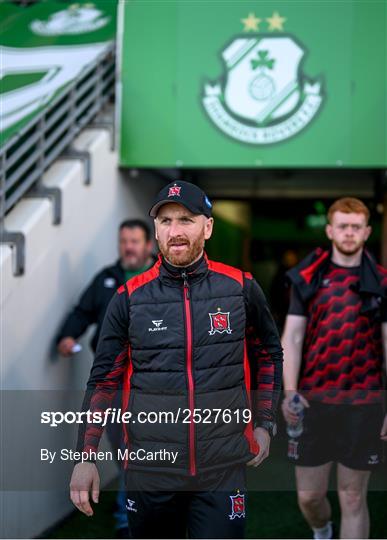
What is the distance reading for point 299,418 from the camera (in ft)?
12.0

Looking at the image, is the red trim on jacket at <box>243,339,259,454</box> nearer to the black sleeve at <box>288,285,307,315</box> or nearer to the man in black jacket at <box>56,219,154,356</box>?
the black sleeve at <box>288,285,307,315</box>

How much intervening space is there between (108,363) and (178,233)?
1.69 ft

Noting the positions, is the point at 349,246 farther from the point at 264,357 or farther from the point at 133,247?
the point at 133,247

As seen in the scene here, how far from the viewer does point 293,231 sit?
10.6 meters

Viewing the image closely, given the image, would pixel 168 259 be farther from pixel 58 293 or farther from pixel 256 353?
pixel 58 293

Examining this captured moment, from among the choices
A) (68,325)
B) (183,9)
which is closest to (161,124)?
(183,9)

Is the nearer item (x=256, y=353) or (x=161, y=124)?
(x=256, y=353)

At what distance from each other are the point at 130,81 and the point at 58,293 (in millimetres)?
1951

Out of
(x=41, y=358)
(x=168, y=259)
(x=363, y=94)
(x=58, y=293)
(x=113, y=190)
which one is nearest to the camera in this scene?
(x=168, y=259)

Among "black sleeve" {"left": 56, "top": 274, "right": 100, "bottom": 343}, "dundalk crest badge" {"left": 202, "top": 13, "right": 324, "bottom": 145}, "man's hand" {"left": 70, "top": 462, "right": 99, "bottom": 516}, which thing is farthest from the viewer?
"dundalk crest badge" {"left": 202, "top": 13, "right": 324, "bottom": 145}

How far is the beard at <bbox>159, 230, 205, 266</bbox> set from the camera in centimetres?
249

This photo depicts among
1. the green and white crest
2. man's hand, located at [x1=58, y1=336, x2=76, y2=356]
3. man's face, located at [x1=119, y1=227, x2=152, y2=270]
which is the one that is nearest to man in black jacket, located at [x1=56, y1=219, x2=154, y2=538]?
man's face, located at [x1=119, y1=227, x2=152, y2=270]

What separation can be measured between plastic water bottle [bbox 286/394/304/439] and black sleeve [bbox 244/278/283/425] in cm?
94

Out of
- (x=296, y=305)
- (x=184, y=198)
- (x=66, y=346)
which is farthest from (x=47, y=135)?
(x=184, y=198)
